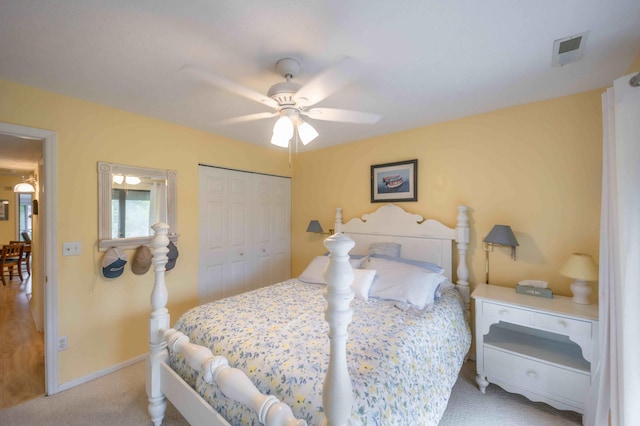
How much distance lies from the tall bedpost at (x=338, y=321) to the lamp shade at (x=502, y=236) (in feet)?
6.28

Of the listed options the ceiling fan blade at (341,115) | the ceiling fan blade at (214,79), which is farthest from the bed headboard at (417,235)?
the ceiling fan blade at (214,79)

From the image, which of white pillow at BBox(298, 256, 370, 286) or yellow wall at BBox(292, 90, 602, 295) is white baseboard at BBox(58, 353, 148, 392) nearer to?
white pillow at BBox(298, 256, 370, 286)

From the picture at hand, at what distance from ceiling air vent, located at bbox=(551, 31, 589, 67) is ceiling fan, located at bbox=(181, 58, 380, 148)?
1092 mm

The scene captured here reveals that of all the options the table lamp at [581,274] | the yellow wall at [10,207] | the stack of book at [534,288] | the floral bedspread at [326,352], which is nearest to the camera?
the floral bedspread at [326,352]

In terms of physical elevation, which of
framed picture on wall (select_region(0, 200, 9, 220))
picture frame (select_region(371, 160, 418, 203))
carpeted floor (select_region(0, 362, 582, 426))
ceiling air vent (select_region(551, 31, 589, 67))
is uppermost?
ceiling air vent (select_region(551, 31, 589, 67))

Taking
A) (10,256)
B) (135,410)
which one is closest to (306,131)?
(135,410)

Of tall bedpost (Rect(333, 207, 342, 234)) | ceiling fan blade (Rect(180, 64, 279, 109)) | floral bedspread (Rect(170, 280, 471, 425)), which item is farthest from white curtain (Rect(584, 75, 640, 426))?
tall bedpost (Rect(333, 207, 342, 234))

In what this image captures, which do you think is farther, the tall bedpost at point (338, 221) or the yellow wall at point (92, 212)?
the tall bedpost at point (338, 221)

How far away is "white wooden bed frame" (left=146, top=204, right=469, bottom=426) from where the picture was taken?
2.71 feet

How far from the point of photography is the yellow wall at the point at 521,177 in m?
2.01

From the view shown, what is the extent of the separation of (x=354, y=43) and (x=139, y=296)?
2.88m

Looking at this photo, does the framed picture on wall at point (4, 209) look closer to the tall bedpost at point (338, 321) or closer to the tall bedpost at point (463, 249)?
the tall bedpost at point (338, 321)

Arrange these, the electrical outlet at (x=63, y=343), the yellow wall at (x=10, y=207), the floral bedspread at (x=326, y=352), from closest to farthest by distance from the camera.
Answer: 1. the floral bedspread at (x=326, y=352)
2. the electrical outlet at (x=63, y=343)
3. the yellow wall at (x=10, y=207)

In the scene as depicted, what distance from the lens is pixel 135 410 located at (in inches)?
73.4
